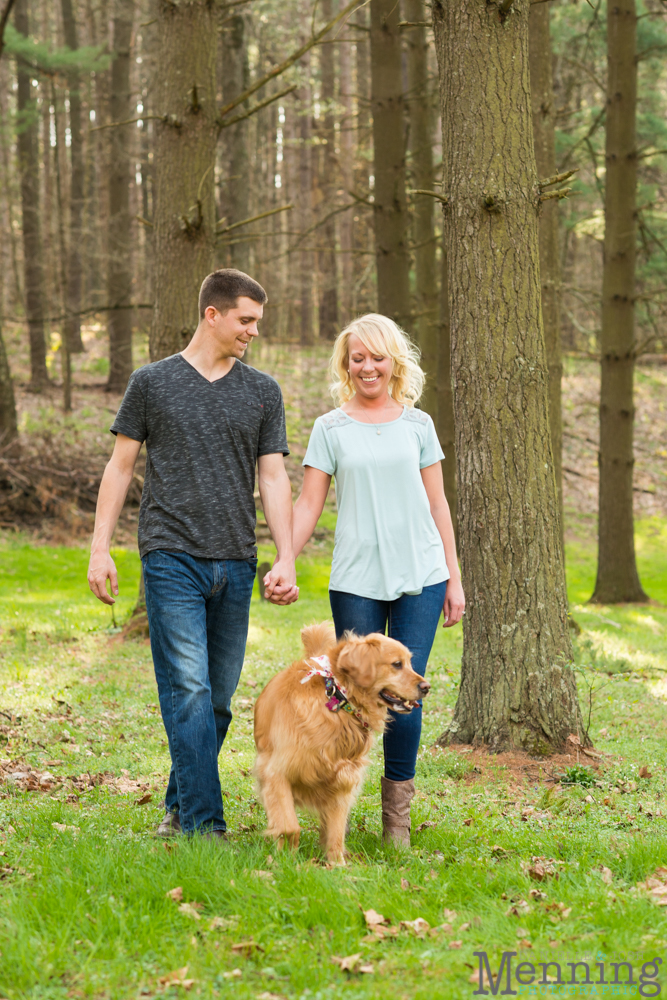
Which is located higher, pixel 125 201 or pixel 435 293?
pixel 125 201

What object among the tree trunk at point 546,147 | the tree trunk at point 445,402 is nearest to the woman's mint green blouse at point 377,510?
the tree trunk at point 546,147

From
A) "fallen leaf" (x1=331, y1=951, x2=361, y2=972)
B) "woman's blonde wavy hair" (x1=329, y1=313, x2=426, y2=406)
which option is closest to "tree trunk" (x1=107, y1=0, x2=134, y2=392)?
"woman's blonde wavy hair" (x1=329, y1=313, x2=426, y2=406)

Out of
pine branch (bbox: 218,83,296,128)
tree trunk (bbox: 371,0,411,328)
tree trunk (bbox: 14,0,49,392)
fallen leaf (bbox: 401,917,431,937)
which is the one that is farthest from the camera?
tree trunk (bbox: 14,0,49,392)

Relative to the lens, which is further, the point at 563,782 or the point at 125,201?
the point at 125,201

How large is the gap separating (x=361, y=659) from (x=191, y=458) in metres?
1.18

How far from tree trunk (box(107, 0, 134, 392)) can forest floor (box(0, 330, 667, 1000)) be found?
1578 cm

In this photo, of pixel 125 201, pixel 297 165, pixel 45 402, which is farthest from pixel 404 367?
pixel 297 165

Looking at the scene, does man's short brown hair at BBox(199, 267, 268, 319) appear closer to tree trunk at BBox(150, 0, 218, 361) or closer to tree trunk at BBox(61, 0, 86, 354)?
tree trunk at BBox(150, 0, 218, 361)

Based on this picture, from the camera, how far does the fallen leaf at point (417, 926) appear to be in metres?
3.15

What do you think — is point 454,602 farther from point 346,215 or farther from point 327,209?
point 346,215

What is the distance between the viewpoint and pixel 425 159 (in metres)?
14.8

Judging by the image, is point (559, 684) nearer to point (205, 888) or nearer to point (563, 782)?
point (563, 782)

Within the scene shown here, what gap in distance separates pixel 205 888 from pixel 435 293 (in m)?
13.2

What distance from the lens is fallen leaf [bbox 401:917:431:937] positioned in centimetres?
315
